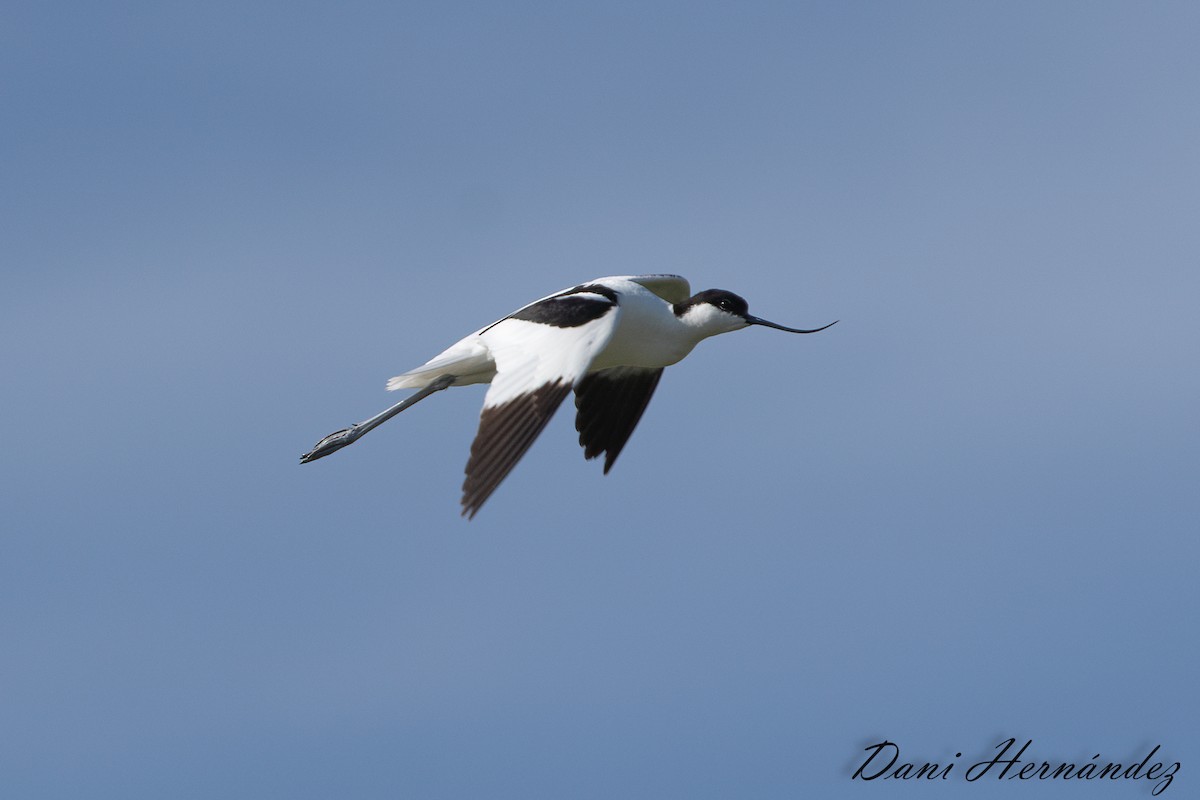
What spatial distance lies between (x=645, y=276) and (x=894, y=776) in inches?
183

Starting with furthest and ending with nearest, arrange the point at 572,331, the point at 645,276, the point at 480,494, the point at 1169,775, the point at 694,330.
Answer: the point at 645,276, the point at 694,330, the point at 1169,775, the point at 572,331, the point at 480,494

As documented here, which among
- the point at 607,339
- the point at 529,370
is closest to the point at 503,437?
the point at 529,370

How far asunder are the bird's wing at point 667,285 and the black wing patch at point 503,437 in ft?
11.9

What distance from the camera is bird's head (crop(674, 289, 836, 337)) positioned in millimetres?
13266

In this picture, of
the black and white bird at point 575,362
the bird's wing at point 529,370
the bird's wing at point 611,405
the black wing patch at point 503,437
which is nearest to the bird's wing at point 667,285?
the black and white bird at point 575,362

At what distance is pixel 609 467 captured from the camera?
1399 centimetres

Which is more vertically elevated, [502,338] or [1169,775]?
[502,338]

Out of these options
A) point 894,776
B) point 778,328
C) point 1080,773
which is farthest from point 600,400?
point 1080,773

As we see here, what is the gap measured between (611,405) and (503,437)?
4.28m

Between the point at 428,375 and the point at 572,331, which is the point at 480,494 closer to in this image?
the point at 572,331

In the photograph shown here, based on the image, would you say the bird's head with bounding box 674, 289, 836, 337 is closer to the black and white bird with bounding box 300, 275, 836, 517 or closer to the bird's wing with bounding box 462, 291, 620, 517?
the black and white bird with bounding box 300, 275, 836, 517

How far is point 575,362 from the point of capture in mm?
10820

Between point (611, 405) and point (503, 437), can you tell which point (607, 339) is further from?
point (611, 405)

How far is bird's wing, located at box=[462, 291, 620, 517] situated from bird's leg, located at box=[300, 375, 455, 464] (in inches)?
36.7
